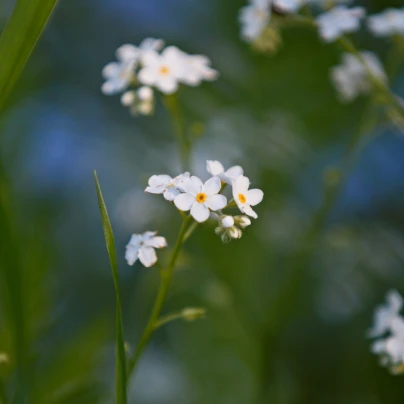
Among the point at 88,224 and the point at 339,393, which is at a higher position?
the point at 339,393

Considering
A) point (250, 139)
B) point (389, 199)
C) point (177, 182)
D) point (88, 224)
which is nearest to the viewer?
point (177, 182)

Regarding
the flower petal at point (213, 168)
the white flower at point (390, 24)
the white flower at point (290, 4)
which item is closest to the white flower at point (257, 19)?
the white flower at point (290, 4)

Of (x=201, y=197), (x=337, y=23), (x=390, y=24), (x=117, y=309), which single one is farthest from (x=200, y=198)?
(x=390, y=24)

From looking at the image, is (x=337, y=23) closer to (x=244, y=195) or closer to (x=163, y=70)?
(x=163, y=70)

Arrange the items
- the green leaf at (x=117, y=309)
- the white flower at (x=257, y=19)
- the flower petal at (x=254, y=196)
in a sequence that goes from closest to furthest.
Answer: the green leaf at (x=117, y=309) → the flower petal at (x=254, y=196) → the white flower at (x=257, y=19)

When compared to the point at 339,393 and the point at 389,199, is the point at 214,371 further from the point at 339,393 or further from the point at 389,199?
the point at 389,199

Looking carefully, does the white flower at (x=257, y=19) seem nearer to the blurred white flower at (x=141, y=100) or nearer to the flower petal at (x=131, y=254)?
the blurred white flower at (x=141, y=100)

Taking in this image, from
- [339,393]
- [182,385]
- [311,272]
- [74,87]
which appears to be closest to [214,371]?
[182,385]
